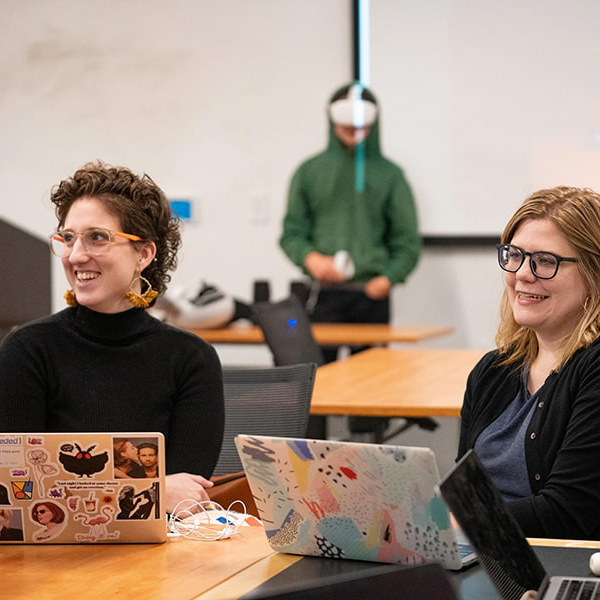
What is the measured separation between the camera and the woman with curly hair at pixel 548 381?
1957 millimetres

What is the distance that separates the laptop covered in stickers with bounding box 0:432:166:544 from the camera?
175cm

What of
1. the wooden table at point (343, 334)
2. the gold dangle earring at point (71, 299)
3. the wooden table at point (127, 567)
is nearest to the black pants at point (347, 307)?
the wooden table at point (343, 334)

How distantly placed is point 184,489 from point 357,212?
4246mm

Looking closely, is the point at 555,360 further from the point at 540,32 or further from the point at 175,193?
the point at 175,193

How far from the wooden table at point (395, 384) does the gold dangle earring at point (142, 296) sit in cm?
104

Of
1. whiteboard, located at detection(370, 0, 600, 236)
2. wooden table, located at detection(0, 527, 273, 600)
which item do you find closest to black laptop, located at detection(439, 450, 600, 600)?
wooden table, located at detection(0, 527, 273, 600)

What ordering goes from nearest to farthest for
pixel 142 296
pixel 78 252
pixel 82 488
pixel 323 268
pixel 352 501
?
1. pixel 352 501
2. pixel 82 488
3. pixel 78 252
4. pixel 142 296
5. pixel 323 268

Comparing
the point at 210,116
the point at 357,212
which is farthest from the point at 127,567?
the point at 210,116

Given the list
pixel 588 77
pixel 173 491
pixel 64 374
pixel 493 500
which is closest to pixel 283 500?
pixel 493 500

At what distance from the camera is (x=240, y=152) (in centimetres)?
723

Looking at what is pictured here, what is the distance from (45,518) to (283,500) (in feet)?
1.39

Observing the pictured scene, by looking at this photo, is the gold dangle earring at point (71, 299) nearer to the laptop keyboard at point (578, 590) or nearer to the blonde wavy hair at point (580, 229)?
the blonde wavy hair at point (580, 229)

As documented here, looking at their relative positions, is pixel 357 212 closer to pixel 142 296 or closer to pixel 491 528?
pixel 142 296

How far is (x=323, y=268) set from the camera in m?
5.67
